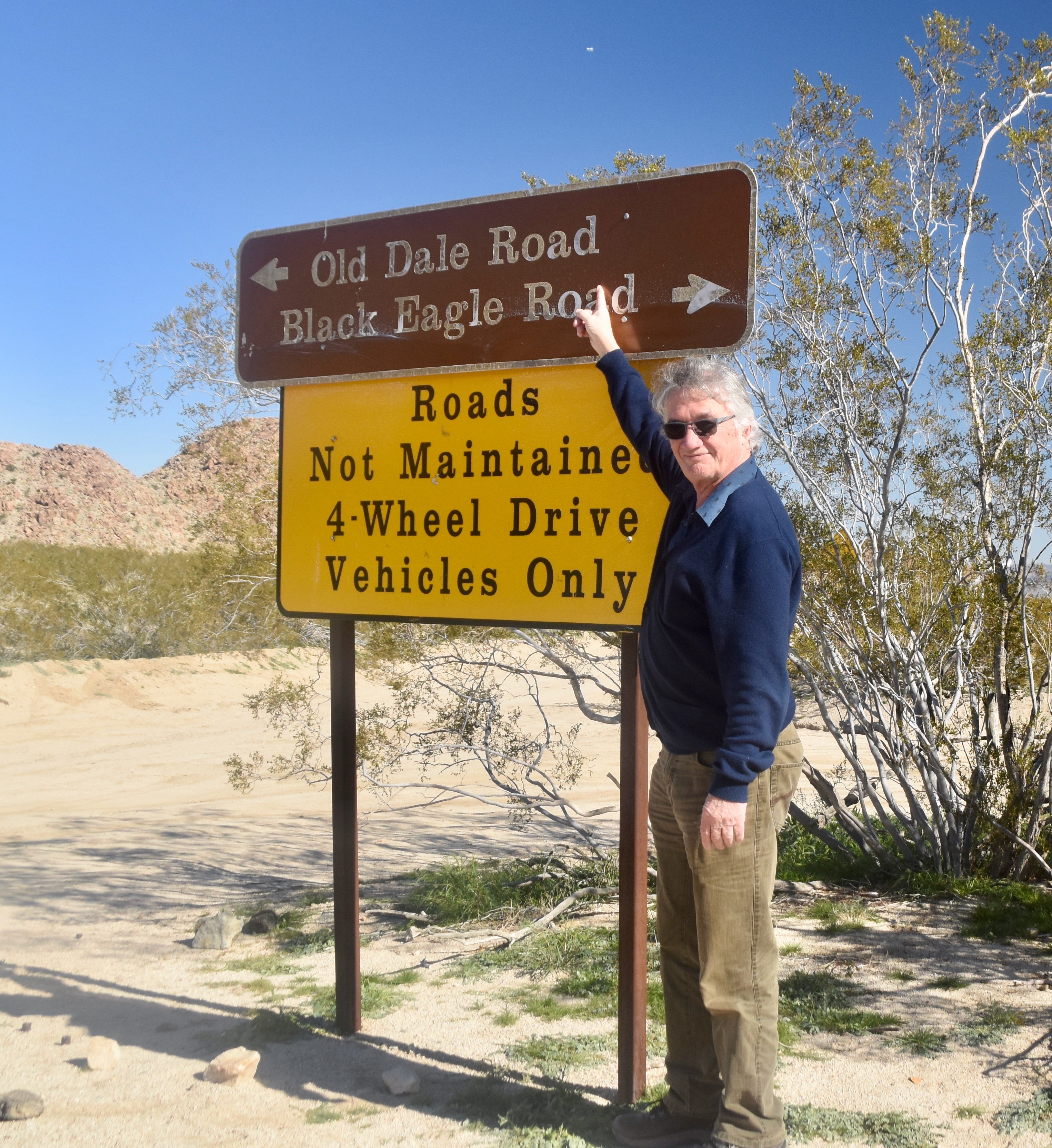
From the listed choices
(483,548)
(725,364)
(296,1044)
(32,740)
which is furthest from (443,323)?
(32,740)

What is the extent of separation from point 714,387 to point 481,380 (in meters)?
0.99

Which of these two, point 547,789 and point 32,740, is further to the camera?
point 32,740

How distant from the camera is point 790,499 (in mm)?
5531

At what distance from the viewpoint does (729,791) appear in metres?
2.02

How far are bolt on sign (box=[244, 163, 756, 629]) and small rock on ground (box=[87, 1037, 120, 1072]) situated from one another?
4.80ft

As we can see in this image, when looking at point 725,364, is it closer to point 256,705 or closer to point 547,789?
point 547,789

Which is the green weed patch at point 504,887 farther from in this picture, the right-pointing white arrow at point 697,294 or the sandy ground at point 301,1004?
the right-pointing white arrow at point 697,294

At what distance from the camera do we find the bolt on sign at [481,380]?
2693 mm

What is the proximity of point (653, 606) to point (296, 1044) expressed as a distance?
199 centimetres

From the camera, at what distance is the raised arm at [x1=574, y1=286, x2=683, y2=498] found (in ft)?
8.37

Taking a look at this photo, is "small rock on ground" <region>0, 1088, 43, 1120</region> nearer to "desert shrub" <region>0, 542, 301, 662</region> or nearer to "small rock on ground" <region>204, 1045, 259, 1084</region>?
"small rock on ground" <region>204, 1045, 259, 1084</region>

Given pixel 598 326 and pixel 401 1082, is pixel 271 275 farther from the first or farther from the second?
pixel 401 1082

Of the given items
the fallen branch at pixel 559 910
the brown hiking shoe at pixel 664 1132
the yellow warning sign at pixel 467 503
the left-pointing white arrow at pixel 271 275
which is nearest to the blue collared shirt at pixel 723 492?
the yellow warning sign at pixel 467 503

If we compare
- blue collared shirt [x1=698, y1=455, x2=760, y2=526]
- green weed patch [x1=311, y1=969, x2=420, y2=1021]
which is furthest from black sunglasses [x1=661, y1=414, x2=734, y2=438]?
green weed patch [x1=311, y1=969, x2=420, y2=1021]
